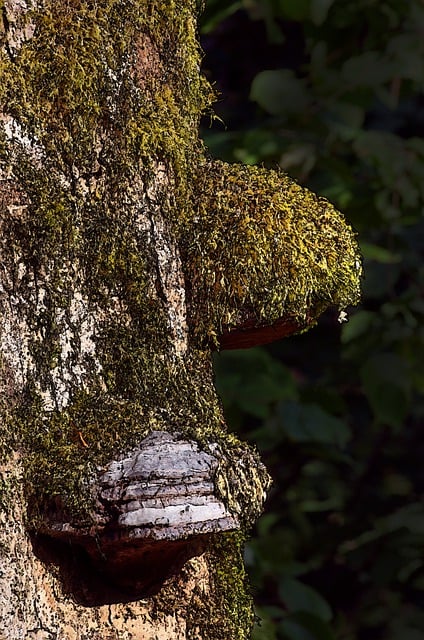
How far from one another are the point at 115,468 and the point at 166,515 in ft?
0.22

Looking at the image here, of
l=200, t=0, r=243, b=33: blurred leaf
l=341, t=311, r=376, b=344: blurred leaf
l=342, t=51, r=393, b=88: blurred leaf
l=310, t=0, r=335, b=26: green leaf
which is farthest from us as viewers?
l=341, t=311, r=376, b=344: blurred leaf

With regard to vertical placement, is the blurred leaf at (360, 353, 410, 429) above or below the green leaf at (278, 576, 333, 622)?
above

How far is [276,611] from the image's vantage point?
250cm

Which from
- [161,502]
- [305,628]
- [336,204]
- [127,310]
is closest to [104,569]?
[161,502]

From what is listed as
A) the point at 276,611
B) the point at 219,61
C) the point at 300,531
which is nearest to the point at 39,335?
the point at 276,611

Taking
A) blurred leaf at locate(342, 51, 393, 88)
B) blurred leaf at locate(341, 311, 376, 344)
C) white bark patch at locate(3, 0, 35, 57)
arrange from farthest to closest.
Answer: blurred leaf at locate(341, 311, 376, 344) < blurred leaf at locate(342, 51, 393, 88) < white bark patch at locate(3, 0, 35, 57)

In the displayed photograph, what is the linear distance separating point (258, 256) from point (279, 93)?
5.30 ft

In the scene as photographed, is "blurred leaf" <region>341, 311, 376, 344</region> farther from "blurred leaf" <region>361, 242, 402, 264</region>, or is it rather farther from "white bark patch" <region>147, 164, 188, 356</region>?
"white bark patch" <region>147, 164, 188, 356</region>

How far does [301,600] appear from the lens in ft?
8.61

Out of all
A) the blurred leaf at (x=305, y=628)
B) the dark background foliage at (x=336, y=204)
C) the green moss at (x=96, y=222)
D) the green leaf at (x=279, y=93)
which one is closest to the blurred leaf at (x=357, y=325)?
the dark background foliage at (x=336, y=204)

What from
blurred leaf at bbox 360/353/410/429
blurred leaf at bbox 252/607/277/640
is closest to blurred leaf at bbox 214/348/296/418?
blurred leaf at bbox 360/353/410/429

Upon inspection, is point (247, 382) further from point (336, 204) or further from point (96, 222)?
point (96, 222)

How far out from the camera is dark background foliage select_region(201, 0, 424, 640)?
8.43ft

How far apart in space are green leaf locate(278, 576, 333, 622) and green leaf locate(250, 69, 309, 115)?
122 centimetres
